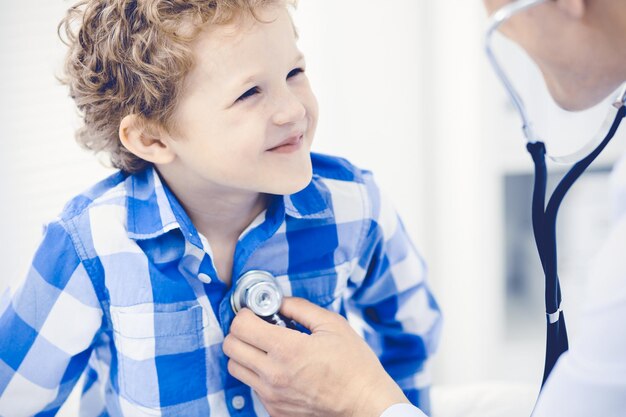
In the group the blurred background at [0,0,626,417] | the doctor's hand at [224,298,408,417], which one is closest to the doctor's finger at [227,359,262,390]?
the doctor's hand at [224,298,408,417]

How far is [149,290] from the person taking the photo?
0.84 meters

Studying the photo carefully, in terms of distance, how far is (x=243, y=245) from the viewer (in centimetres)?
88

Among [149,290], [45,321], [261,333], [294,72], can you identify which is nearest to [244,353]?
[261,333]

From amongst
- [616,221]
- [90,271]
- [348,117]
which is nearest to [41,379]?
[90,271]

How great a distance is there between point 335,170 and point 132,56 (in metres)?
0.33

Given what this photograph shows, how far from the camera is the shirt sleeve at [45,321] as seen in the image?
83 cm

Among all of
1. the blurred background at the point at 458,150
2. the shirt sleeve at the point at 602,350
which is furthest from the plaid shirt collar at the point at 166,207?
the blurred background at the point at 458,150

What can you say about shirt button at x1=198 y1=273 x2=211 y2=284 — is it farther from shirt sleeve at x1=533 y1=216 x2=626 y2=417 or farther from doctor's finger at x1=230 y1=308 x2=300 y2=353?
shirt sleeve at x1=533 y1=216 x2=626 y2=417

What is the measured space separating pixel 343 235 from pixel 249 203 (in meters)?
0.14

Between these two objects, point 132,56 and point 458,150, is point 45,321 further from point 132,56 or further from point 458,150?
point 458,150

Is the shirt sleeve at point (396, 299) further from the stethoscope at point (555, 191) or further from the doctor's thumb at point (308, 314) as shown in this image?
the stethoscope at point (555, 191)

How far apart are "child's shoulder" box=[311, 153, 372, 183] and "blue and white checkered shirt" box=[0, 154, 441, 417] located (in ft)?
0.05

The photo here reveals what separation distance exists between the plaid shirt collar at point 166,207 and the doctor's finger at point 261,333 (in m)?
0.11

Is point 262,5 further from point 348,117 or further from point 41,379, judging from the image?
point 348,117
